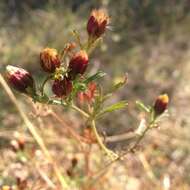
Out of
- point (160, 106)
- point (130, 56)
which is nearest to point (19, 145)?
point (160, 106)

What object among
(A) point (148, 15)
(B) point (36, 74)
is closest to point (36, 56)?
(B) point (36, 74)

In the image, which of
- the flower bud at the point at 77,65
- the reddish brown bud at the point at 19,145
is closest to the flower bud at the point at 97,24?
the flower bud at the point at 77,65

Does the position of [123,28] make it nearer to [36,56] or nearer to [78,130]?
[36,56]

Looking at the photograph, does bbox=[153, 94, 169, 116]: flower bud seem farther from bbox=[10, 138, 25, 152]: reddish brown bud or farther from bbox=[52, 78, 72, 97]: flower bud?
bbox=[10, 138, 25, 152]: reddish brown bud

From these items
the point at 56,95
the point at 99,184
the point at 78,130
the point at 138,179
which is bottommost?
the point at 138,179

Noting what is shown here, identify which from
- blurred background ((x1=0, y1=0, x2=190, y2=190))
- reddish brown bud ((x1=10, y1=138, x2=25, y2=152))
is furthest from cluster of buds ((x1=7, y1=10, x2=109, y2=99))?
blurred background ((x1=0, y1=0, x2=190, y2=190))

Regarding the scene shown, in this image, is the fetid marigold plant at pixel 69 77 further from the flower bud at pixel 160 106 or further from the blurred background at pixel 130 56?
the blurred background at pixel 130 56

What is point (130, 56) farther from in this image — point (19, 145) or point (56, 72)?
point (56, 72)
